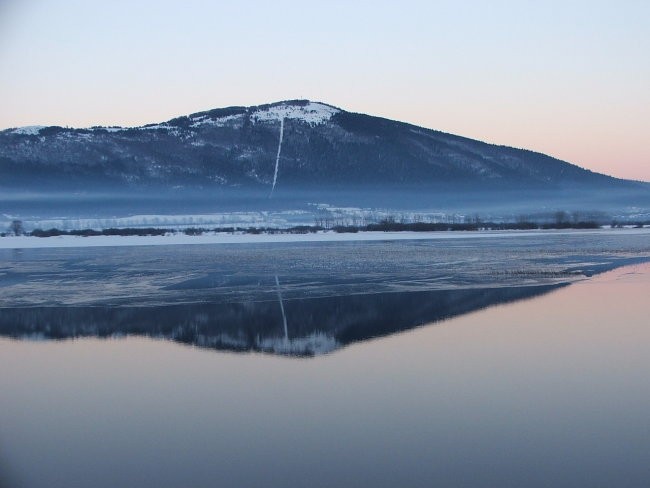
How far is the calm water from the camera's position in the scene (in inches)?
176

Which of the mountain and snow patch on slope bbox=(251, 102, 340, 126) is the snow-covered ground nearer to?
the mountain

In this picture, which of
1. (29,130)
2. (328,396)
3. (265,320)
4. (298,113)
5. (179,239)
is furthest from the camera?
(298,113)

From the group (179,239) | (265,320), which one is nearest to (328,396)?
(265,320)

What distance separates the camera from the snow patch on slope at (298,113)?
4729 inches

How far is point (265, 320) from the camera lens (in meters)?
9.99

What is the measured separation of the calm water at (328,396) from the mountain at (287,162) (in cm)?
9343

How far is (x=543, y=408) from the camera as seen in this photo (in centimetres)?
558

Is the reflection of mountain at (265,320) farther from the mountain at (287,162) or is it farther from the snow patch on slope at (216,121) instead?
the snow patch on slope at (216,121)

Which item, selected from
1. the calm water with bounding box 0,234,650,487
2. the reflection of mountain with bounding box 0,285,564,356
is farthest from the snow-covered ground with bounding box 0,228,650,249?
the calm water with bounding box 0,234,650,487

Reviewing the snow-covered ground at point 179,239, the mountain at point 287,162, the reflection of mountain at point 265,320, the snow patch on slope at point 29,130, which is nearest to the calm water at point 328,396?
the reflection of mountain at point 265,320

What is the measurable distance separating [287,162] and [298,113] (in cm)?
1304

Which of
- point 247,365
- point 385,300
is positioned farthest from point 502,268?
point 247,365

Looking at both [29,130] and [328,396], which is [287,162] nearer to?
[29,130]

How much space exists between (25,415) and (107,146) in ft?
358
